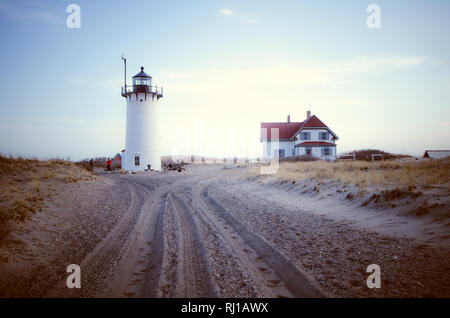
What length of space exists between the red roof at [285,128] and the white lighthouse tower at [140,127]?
18932 millimetres

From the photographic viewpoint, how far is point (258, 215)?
941 cm

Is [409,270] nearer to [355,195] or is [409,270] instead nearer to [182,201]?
[355,195]

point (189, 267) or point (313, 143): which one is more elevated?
point (313, 143)

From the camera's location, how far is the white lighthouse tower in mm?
33719

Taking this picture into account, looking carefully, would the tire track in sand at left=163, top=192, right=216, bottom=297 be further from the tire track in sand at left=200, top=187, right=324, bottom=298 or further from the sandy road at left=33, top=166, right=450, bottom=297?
the tire track in sand at left=200, top=187, right=324, bottom=298

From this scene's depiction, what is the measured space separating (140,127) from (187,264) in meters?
31.3

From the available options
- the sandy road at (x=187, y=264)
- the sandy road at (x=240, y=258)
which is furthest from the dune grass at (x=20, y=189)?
the sandy road at (x=187, y=264)

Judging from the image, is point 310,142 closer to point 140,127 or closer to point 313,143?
point 313,143

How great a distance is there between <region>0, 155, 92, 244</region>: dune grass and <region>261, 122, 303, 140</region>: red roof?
3215 cm

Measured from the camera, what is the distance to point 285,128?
141 feet

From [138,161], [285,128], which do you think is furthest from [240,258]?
[285,128]
